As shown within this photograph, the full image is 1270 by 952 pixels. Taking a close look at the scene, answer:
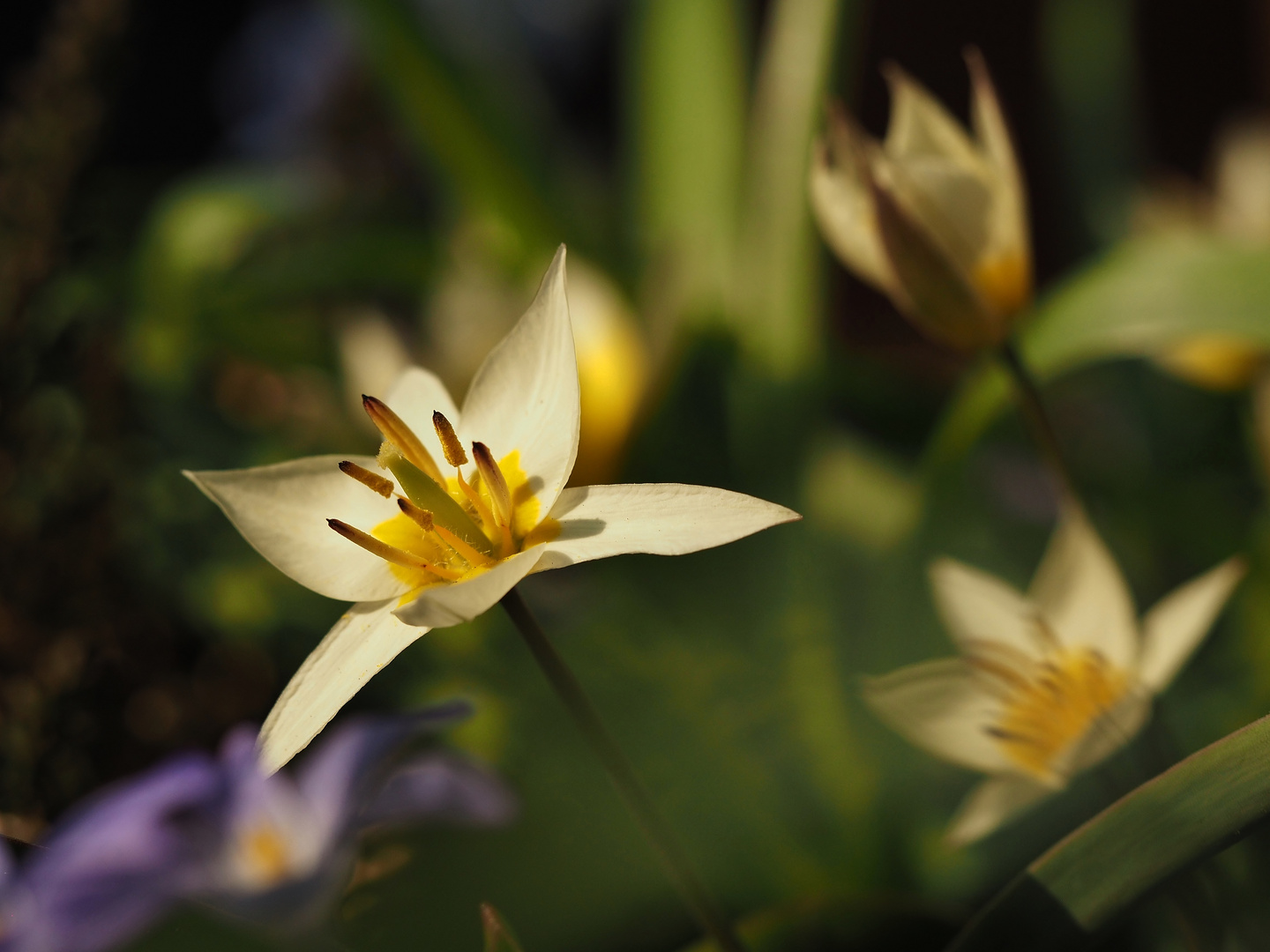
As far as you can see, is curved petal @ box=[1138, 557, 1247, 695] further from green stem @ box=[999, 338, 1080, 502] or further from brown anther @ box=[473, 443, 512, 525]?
brown anther @ box=[473, 443, 512, 525]

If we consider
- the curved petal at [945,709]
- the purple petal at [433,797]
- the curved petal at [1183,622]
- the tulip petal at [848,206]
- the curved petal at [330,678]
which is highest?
the tulip petal at [848,206]

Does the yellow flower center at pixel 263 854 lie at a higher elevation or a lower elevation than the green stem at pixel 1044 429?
higher

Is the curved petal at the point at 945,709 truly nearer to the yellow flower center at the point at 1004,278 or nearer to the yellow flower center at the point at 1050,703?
the yellow flower center at the point at 1050,703

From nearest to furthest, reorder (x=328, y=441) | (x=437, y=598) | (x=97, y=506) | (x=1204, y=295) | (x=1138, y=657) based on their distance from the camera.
Result: (x=437, y=598) < (x=1138, y=657) < (x=1204, y=295) < (x=97, y=506) < (x=328, y=441)

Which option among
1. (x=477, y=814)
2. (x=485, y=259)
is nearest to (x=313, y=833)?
(x=477, y=814)

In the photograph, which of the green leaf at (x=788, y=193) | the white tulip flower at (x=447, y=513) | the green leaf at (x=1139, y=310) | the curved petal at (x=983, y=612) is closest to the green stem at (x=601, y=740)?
the white tulip flower at (x=447, y=513)

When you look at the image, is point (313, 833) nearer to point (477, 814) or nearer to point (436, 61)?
Answer: point (477, 814)
